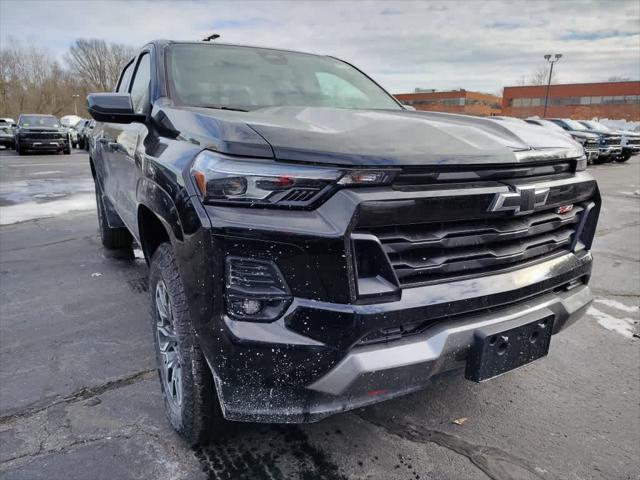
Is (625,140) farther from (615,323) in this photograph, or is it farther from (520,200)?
(520,200)

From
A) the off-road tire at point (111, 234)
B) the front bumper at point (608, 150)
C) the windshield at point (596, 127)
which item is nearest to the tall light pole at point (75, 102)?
the windshield at point (596, 127)

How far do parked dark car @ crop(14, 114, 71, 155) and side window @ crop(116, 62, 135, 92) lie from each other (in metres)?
17.9

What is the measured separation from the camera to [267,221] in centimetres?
157

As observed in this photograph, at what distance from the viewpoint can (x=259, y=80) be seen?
2982 millimetres

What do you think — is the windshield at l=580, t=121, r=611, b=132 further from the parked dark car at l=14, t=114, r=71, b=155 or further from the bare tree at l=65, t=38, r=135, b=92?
the bare tree at l=65, t=38, r=135, b=92

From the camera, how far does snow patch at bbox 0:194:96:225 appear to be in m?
7.03

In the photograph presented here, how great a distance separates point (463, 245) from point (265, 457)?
1244 millimetres

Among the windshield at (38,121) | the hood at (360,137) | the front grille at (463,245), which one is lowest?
the windshield at (38,121)

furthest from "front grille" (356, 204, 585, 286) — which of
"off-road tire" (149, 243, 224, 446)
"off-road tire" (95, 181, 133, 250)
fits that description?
"off-road tire" (95, 181, 133, 250)

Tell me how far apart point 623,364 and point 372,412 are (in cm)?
172

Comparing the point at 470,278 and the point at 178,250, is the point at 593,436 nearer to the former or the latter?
the point at 470,278

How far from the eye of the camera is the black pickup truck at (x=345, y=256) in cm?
158

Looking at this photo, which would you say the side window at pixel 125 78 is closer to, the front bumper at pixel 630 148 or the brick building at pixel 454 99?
the front bumper at pixel 630 148

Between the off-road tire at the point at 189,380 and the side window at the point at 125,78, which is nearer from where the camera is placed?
the off-road tire at the point at 189,380
